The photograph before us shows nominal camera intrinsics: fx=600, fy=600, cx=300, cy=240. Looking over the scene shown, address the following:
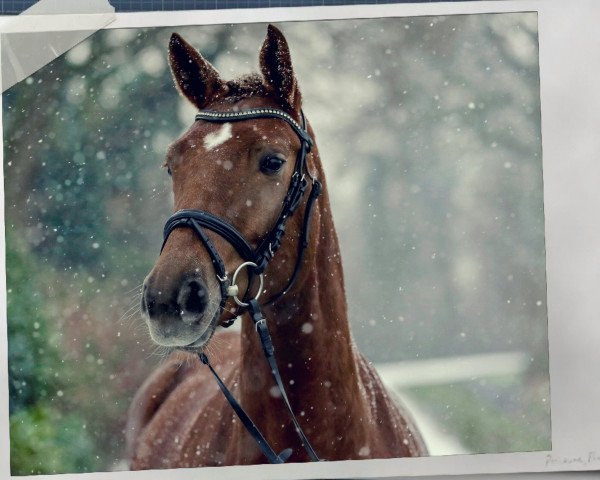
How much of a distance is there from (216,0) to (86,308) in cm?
170

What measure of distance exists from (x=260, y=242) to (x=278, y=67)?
0.73 metres

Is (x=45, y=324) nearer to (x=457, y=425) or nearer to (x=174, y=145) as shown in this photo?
(x=174, y=145)

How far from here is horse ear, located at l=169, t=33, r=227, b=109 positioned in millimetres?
2514

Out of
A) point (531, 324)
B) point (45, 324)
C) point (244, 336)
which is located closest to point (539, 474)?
point (531, 324)

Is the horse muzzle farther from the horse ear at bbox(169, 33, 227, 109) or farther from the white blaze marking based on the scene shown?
the horse ear at bbox(169, 33, 227, 109)

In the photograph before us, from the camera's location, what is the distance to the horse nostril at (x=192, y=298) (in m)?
2.03

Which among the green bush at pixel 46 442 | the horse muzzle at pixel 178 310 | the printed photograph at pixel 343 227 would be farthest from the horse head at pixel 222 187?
the green bush at pixel 46 442

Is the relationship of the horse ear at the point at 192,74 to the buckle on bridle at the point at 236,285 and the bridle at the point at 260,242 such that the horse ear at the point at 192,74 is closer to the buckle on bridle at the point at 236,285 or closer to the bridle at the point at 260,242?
the bridle at the point at 260,242

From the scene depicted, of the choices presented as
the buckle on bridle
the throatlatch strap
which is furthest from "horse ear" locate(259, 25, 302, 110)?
the throatlatch strap

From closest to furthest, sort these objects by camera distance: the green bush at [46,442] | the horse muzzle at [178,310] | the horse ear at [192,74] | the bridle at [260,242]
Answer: the horse muzzle at [178,310] < the bridle at [260,242] < the horse ear at [192,74] < the green bush at [46,442]

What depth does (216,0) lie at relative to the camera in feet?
10.2
